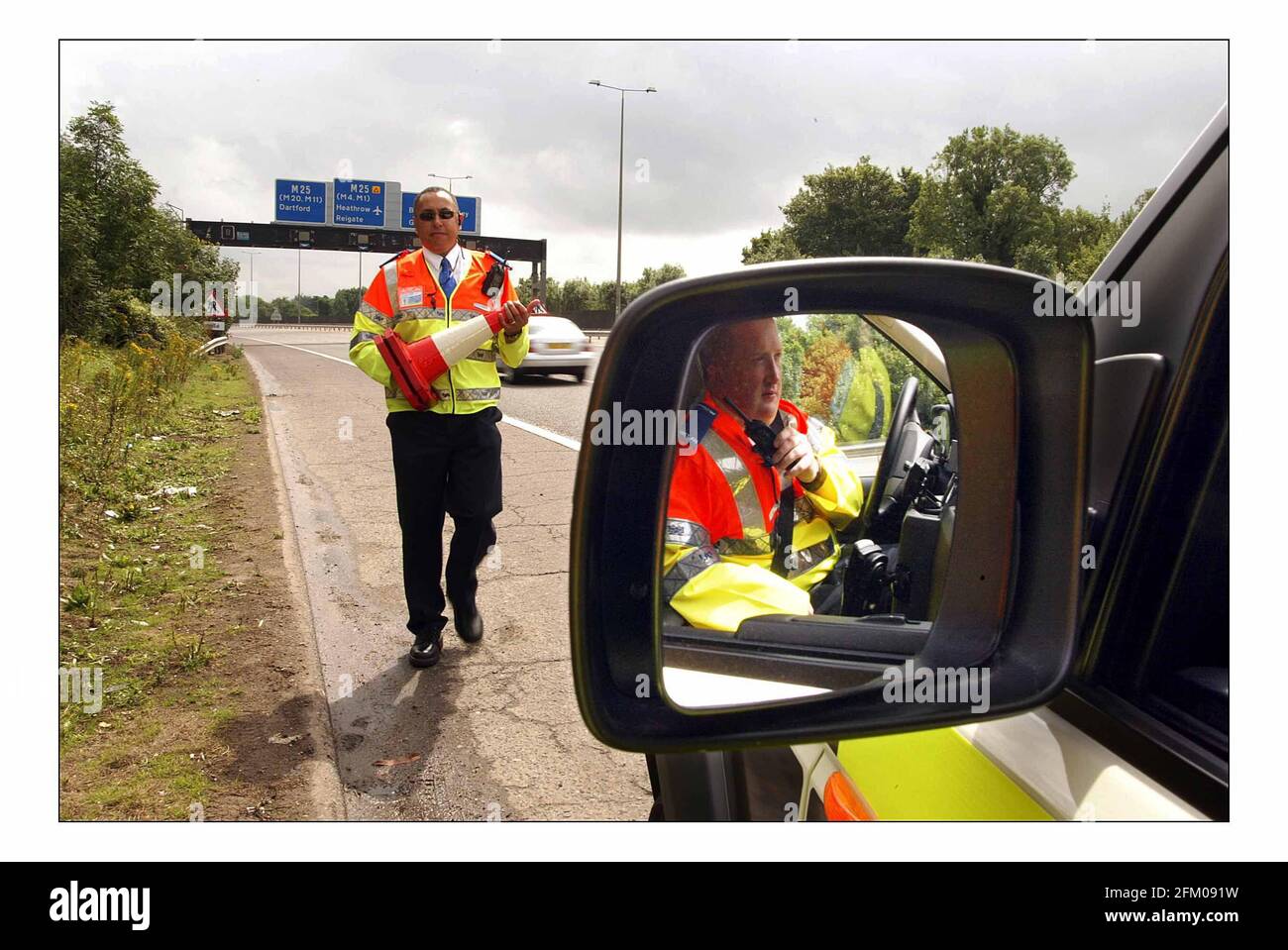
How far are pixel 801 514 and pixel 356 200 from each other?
49.4 metres

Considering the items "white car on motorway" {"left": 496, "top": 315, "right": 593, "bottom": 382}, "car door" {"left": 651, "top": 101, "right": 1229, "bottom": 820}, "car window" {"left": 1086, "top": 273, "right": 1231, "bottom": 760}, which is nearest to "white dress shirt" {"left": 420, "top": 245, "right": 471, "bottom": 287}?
"car door" {"left": 651, "top": 101, "right": 1229, "bottom": 820}

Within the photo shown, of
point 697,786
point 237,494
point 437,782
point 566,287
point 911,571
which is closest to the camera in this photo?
point 911,571

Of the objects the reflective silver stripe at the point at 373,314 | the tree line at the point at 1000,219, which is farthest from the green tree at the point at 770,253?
the reflective silver stripe at the point at 373,314

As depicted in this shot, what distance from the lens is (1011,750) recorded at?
108 centimetres

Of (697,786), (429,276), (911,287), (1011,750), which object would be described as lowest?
(697,786)

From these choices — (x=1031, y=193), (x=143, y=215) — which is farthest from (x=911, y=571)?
(x=143, y=215)

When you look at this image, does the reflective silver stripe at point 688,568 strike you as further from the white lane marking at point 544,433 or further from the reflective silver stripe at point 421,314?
the white lane marking at point 544,433

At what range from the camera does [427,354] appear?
13.4 ft

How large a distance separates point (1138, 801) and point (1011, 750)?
16 cm

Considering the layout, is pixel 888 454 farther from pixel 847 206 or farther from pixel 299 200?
pixel 299 200

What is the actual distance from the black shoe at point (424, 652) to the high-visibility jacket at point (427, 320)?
105 centimetres

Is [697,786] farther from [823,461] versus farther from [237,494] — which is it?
[237,494]

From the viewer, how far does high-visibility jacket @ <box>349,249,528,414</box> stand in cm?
420

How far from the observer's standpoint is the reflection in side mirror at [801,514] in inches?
43.5
